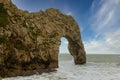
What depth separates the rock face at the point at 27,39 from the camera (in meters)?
28.5

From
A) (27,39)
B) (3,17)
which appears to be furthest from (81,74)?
(3,17)

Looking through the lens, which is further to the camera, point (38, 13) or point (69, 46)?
point (69, 46)

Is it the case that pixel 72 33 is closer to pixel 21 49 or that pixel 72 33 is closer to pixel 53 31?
pixel 53 31

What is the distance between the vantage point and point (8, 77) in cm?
2711

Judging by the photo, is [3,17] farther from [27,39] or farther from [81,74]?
[81,74]

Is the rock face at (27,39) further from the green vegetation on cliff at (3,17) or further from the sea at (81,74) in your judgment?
the sea at (81,74)

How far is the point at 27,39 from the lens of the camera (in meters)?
31.7

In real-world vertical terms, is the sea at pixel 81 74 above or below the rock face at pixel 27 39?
below

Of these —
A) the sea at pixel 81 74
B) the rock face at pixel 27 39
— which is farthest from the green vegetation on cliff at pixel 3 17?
the sea at pixel 81 74

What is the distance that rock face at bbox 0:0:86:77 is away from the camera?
2848 cm

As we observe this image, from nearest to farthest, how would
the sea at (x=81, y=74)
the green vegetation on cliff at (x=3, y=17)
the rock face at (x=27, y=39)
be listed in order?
the sea at (x=81, y=74), the rock face at (x=27, y=39), the green vegetation on cliff at (x=3, y=17)

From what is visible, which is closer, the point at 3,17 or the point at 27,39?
the point at 3,17

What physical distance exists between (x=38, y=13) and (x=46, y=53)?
8453 millimetres

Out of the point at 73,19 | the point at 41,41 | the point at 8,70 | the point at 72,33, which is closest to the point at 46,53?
the point at 41,41
